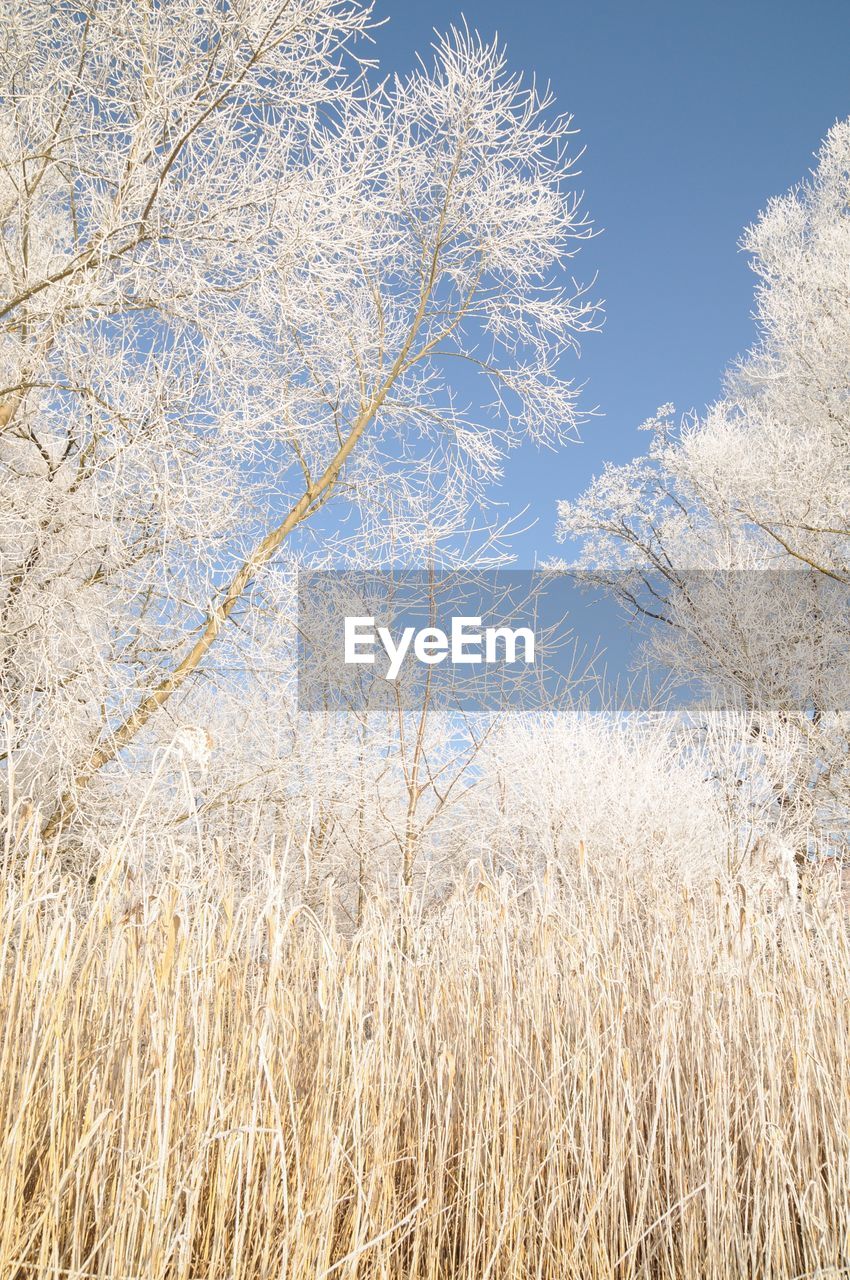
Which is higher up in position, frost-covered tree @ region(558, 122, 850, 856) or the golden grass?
frost-covered tree @ region(558, 122, 850, 856)

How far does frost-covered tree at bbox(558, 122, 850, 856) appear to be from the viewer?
25.0 ft

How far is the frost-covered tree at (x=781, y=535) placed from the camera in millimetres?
7633

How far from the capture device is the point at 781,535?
8375mm

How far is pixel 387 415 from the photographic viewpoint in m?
5.02

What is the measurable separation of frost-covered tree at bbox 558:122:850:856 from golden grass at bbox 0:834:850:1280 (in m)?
4.39

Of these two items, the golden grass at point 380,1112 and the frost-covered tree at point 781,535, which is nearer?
the golden grass at point 380,1112

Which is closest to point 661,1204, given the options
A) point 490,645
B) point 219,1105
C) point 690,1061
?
point 690,1061

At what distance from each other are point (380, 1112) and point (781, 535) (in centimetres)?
755

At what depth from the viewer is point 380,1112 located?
1.81 metres

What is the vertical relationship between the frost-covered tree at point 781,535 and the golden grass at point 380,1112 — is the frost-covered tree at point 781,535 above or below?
above

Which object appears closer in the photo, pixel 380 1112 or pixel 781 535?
pixel 380 1112

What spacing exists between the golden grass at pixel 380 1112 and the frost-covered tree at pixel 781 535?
4389 mm

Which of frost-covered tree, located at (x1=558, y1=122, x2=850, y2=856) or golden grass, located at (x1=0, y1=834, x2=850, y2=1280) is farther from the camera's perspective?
frost-covered tree, located at (x1=558, y1=122, x2=850, y2=856)

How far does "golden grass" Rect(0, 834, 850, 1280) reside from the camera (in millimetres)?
1558
